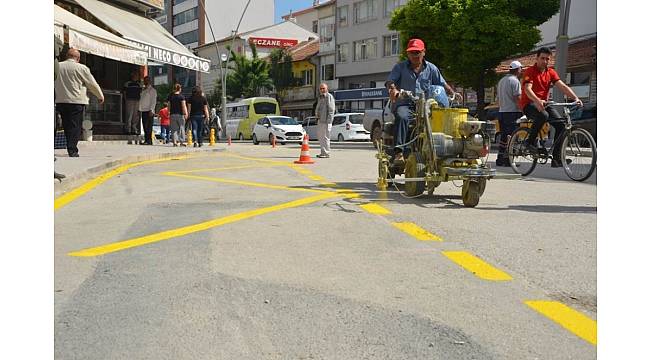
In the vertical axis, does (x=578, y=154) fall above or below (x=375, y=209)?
above

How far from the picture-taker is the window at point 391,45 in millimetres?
49169

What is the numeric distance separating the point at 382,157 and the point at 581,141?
305cm

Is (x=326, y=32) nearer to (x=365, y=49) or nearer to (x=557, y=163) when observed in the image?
(x=365, y=49)

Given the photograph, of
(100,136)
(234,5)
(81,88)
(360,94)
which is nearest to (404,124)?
(81,88)

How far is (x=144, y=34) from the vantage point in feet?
70.6

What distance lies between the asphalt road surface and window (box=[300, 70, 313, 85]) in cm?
5433

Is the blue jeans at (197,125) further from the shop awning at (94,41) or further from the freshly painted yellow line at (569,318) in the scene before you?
the freshly painted yellow line at (569,318)

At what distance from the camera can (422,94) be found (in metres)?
7.28

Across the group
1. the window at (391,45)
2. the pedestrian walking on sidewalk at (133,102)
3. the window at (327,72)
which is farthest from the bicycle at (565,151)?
the window at (327,72)

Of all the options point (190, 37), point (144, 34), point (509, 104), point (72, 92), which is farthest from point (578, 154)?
point (190, 37)

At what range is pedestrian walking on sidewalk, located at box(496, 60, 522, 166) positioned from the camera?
38.1ft

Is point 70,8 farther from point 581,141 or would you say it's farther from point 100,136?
point 581,141

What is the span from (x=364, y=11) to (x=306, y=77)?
1068 centimetres

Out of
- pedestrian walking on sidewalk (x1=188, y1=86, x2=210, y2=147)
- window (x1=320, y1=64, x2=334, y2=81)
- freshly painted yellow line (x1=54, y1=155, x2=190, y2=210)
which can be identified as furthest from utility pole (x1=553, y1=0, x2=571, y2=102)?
window (x1=320, y1=64, x2=334, y2=81)
